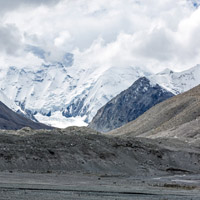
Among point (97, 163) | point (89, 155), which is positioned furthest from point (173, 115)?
point (97, 163)

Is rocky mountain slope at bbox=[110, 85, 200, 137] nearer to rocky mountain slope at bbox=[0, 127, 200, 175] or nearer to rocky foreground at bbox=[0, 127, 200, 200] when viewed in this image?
rocky foreground at bbox=[0, 127, 200, 200]

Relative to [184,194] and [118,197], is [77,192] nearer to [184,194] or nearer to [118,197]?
[118,197]

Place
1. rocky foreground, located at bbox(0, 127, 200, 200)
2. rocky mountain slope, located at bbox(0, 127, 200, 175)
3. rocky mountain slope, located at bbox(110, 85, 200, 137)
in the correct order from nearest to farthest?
rocky foreground, located at bbox(0, 127, 200, 200), rocky mountain slope, located at bbox(0, 127, 200, 175), rocky mountain slope, located at bbox(110, 85, 200, 137)

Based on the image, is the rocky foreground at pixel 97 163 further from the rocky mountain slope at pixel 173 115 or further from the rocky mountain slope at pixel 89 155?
the rocky mountain slope at pixel 173 115

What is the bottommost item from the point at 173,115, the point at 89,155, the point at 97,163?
the point at 97,163

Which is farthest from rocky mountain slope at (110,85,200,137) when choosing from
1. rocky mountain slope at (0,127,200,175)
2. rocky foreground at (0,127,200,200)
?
rocky mountain slope at (0,127,200,175)

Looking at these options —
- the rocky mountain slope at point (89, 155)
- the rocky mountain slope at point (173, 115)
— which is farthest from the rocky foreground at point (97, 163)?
the rocky mountain slope at point (173, 115)

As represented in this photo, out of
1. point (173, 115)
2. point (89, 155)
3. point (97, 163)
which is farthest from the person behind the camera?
point (173, 115)

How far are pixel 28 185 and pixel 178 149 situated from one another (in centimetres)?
4429

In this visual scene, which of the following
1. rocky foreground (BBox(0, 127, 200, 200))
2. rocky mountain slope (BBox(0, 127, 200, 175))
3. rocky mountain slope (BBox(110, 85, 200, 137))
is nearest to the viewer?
rocky foreground (BBox(0, 127, 200, 200))

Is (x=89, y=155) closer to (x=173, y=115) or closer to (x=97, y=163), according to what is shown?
(x=97, y=163)

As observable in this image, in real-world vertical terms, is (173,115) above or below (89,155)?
above

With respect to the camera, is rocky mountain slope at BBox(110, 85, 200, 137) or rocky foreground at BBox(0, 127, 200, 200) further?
rocky mountain slope at BBox(110, 85, 200, 137)

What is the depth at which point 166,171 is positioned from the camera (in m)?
74.6
